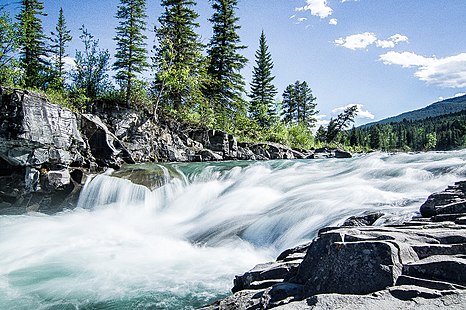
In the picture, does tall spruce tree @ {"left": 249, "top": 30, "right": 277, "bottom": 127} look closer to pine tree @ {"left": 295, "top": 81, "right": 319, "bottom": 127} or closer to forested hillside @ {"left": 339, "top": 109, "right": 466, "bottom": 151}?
pine tree @ {"left": 295, "top": 81, "right": 319, "bottom": 127}

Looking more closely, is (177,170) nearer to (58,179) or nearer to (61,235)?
(58,179)

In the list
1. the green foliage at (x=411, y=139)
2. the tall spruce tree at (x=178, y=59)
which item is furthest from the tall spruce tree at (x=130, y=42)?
the green foliage at (x=411, y=139)

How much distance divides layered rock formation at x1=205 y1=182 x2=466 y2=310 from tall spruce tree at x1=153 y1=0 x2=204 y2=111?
752 inches

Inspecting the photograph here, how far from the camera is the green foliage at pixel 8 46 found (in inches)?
594

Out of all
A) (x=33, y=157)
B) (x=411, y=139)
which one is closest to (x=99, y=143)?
(x=33, y=157)

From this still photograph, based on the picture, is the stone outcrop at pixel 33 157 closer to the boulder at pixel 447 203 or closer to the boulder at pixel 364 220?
the boulder at pixel 364 220

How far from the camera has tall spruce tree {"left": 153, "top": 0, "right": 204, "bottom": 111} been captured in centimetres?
2195

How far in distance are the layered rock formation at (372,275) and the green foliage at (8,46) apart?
666 inches

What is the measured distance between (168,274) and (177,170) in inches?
325

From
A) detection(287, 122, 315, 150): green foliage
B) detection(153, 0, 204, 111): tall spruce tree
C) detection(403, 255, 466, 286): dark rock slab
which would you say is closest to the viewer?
detection(403, 255, 466, 286): dark rock slab

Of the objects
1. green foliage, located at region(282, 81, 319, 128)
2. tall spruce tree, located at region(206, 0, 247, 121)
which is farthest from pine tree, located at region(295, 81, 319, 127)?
tall spruce tree, located at region(206, 0, 247, 121)

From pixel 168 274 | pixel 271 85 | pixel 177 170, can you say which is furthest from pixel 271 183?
pixel 271 85

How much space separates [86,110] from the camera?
19.1 metres

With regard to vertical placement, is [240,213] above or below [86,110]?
below
